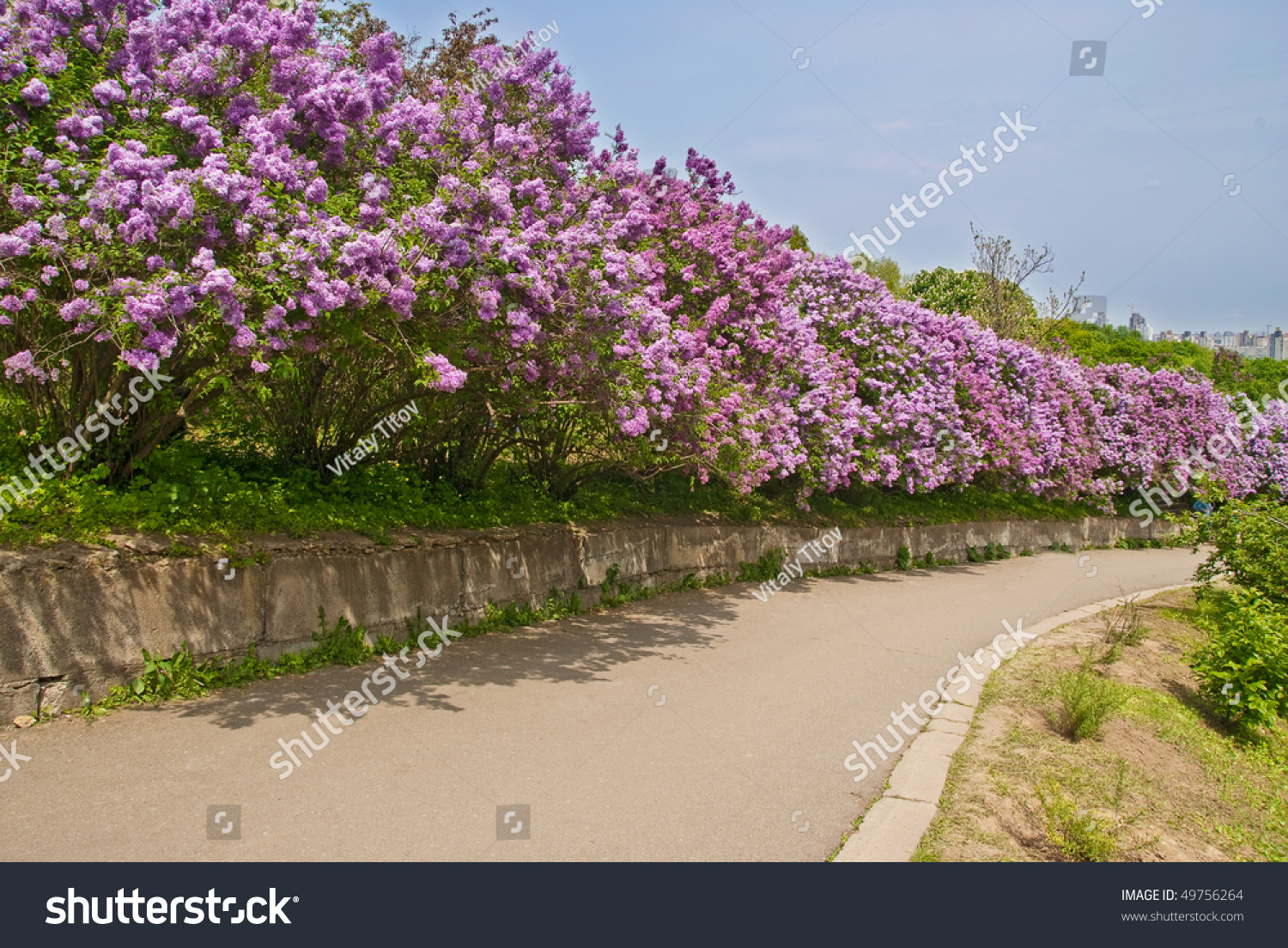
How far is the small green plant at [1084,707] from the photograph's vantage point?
21.8 ft

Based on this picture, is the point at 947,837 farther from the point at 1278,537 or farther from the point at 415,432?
the point at 1278,537

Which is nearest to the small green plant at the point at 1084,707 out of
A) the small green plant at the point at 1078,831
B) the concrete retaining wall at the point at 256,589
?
the small green plant at the point at 1078,831

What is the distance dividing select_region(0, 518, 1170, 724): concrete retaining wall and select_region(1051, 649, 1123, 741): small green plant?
16.6 ft

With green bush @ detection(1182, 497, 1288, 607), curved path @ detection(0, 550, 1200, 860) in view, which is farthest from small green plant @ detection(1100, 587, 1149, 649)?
curved path @ detection(0, 550, 1200, 860)

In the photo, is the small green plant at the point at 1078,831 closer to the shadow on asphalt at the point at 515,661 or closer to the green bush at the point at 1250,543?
the shadow on asphalt at the point at 515,661

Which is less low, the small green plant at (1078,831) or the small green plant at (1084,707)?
the small green plant at (1084,707)

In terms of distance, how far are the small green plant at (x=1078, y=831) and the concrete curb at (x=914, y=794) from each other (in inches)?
23.3

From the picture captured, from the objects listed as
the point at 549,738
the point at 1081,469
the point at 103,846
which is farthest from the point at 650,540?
the point at 1081,469

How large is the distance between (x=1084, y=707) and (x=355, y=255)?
237 inches

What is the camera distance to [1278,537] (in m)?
11.4

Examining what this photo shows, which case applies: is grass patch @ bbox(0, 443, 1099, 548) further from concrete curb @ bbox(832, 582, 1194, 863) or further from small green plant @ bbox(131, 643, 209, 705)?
concrete curb @ bbox(832, 582, 1194, 863)

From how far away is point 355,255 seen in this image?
5941 mm

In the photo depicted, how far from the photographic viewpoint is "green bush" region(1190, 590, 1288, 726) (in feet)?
25.5

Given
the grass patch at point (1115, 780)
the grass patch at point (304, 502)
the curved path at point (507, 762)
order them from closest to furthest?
the curved path at point (507, 762), the grass patch at point (1115, 780), the grass patch at point (304, 502)
